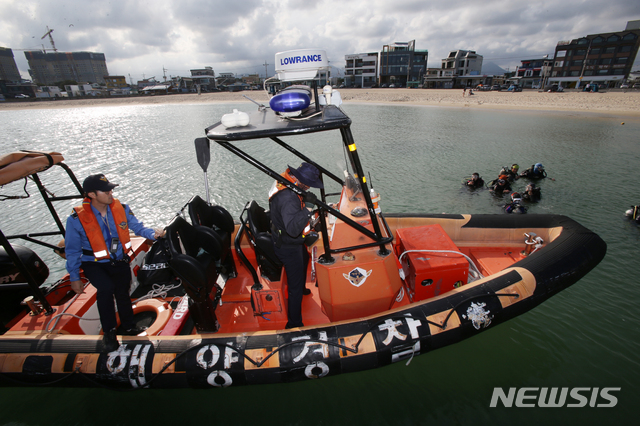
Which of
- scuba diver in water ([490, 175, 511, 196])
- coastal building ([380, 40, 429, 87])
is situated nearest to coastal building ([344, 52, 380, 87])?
coastal building ([380, 40, 429, 87])

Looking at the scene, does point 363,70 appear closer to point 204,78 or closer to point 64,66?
point 204,78

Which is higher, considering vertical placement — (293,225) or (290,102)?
(290,102)

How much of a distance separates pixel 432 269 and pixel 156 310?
2.86 metres

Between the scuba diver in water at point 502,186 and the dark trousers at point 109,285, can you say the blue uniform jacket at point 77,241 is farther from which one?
the scuba diver in water at point 502,186

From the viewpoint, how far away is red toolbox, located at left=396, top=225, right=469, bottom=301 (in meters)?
2.79

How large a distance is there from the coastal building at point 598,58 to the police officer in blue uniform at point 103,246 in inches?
2432

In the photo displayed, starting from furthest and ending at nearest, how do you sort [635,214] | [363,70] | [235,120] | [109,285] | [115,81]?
[115,81] < [363,70] < [635,214] < [109,285] < [235,120]

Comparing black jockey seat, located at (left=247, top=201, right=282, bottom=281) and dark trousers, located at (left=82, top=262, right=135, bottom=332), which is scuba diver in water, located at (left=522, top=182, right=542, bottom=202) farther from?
dark trousers, located at (left=82, top=262, right=135, bottom=332)

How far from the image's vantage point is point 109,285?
255 centimetres

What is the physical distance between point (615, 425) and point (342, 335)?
2.47m

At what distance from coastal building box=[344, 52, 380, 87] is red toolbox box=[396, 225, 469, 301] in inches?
2557

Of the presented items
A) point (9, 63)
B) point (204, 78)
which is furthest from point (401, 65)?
point (9, 63)

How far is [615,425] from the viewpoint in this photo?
2502mm

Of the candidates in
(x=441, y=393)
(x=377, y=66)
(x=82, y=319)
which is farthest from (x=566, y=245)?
(x=377, y=66)
